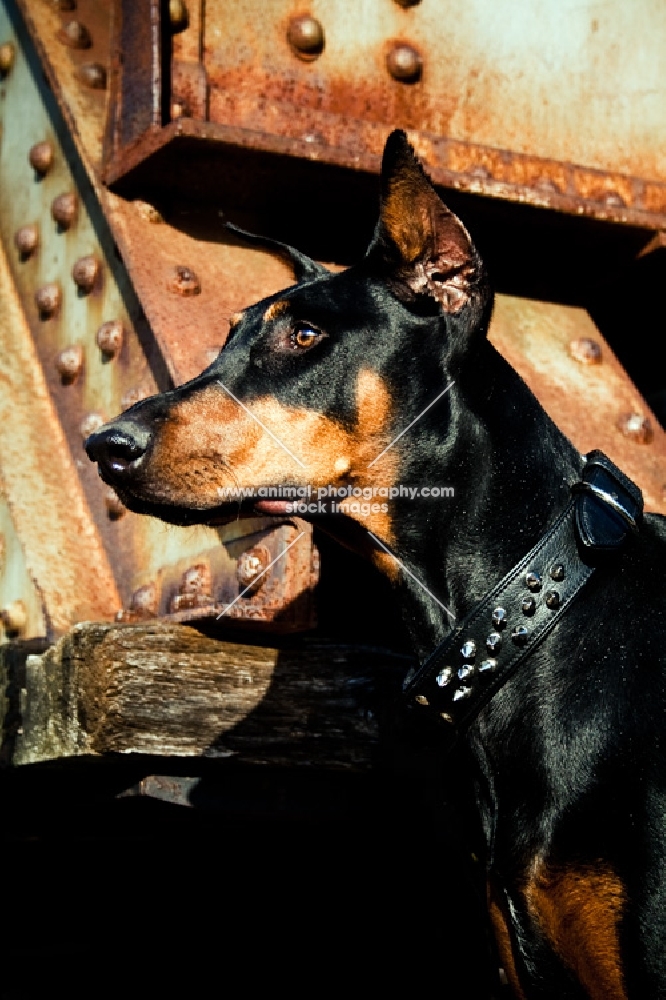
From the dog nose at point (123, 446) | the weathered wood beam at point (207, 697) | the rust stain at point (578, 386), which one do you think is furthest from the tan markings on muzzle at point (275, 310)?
the rust stain at point (578, 386)

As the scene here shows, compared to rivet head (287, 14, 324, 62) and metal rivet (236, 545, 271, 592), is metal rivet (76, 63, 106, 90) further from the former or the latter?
metal rivet (236, 545, 271, 592)

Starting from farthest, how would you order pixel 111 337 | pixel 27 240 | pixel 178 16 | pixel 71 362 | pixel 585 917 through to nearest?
pixel 27 240, pixel 71 362, pixel 111 337, pixel 178 16, pixel 585 917

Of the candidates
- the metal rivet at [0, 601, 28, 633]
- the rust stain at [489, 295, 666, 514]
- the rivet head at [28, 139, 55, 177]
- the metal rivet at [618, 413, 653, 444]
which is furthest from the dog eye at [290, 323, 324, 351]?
the rivet head at [28, 139, 55, 177]

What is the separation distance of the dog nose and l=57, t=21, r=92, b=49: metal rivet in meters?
1.62

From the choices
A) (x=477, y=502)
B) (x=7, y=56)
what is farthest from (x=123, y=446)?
(x=7, y=56)

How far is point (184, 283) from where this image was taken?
330 centimetres

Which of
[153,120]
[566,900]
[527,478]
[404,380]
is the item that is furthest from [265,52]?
Result: [566,900]

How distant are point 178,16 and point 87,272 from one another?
749 millimetres

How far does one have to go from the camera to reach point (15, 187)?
4129 millimetres

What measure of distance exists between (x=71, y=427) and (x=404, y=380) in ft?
4.57

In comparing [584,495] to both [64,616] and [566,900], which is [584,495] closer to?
[566,900]

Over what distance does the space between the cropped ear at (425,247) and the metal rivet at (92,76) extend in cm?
133

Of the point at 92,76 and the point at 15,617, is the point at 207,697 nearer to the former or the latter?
the point at 15,617

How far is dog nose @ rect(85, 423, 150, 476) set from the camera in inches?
100.0
